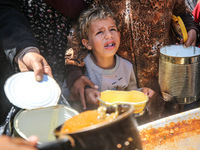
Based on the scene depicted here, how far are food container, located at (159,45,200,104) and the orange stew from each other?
2.87ft

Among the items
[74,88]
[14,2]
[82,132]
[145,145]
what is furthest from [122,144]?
[14,2]

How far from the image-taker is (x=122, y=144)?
65 centimetres

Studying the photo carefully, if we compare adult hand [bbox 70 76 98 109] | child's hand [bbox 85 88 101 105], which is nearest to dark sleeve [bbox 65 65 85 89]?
adult hand [bbox 70 76 98 109]

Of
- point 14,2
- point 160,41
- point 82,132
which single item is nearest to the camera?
point 82,132

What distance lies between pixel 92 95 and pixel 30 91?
537mm

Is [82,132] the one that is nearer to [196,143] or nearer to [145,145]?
[145,145]

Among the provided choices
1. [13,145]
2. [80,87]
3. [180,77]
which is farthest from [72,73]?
[13,145]

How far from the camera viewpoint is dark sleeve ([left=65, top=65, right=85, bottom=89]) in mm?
1501

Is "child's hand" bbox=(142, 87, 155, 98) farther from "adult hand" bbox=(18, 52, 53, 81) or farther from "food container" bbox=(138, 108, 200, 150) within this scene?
"adult hand" bbox=(18, 52, 53, 81)

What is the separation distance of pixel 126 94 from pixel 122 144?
802 millimetres

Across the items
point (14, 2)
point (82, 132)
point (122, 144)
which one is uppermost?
point (14, 2)

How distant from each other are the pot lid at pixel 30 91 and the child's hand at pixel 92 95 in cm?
43

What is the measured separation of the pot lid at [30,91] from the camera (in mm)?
938

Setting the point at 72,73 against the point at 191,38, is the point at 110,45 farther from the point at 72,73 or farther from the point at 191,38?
the point at 191,38
